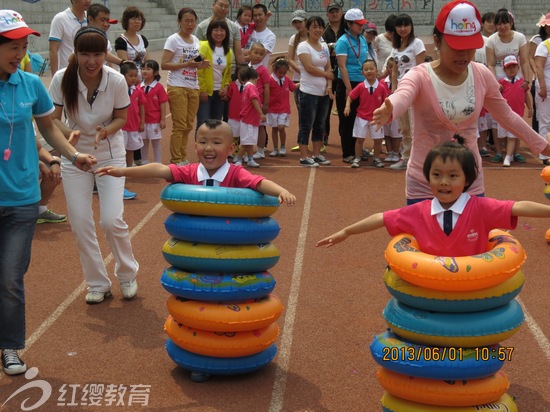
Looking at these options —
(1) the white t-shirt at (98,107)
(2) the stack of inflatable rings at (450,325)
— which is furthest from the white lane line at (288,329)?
(1) the white t-shirt at (98,107)

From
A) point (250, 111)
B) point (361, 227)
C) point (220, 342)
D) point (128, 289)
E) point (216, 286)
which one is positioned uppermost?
point (361, 227)

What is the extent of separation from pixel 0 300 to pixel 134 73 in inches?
279

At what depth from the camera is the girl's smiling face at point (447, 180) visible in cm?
456

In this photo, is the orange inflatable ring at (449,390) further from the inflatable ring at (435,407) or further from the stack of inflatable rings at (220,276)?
the stack of inflatable rings at (220,276)

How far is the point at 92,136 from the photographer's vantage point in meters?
6.80

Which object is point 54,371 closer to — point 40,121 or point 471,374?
point 40,121

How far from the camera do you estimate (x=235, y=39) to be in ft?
44.7

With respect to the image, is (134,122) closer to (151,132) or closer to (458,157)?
(151,132)

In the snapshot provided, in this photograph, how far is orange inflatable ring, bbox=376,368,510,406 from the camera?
4.41 m

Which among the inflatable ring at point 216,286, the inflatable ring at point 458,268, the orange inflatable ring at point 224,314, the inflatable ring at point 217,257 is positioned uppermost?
the inflatable ring at point 458,268

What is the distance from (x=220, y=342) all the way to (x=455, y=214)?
70.1 inches

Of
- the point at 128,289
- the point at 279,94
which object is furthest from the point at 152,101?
the point at 128,289

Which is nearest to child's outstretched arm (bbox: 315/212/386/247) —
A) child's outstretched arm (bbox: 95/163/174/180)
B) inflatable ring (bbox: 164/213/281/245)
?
inflatable ring (bbox: 164/213/281/245)

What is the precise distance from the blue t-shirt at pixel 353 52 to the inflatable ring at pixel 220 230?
8.53 metres
